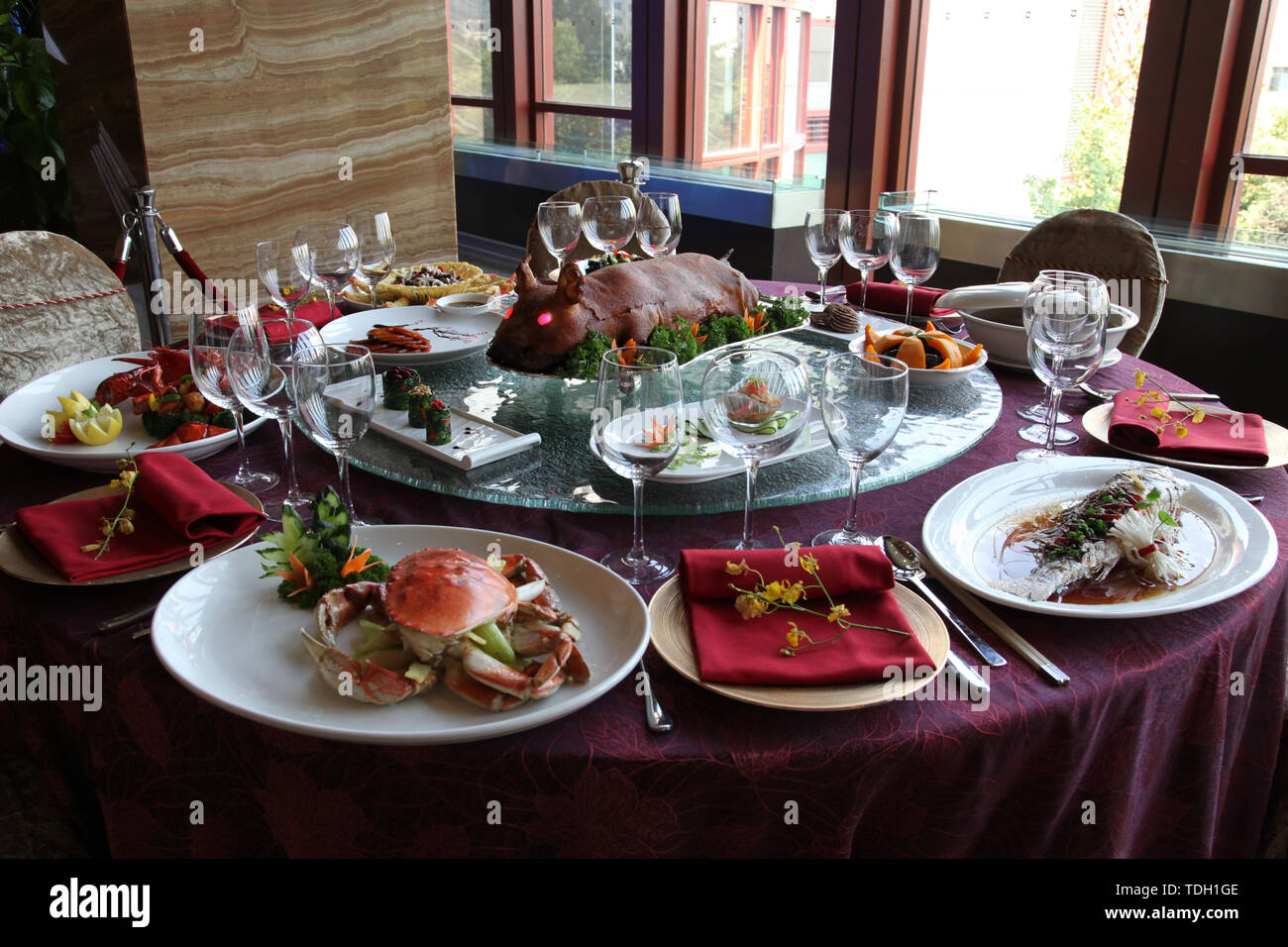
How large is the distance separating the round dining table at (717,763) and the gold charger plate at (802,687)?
0.03 metres

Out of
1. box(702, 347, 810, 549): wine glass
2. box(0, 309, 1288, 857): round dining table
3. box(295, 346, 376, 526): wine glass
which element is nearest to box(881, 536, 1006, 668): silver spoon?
box(0, 309, 1288, 857): round dining table

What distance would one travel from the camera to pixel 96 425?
4.60 ft

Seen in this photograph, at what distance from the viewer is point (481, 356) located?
1.90 m

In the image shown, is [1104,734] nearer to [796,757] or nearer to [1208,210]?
[796,757]

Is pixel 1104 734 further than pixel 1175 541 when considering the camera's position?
No

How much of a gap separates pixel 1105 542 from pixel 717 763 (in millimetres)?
563

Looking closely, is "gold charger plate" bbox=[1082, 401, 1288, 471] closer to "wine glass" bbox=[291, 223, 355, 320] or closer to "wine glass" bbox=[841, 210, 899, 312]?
"wine glass" bbox=[841, 210, 899, 312]

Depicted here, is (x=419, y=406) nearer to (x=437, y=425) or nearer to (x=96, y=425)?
(x=437, y=425)

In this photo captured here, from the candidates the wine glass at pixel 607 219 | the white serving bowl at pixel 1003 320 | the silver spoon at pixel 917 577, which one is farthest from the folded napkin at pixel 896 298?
the silver spoon at pixel 917 577

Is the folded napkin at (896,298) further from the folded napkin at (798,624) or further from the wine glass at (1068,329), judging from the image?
the folded napkin at (798,624)

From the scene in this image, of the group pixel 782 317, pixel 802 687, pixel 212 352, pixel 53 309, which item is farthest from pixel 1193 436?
pixel 53 309

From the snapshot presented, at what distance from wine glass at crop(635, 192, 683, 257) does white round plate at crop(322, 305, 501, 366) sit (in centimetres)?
39
